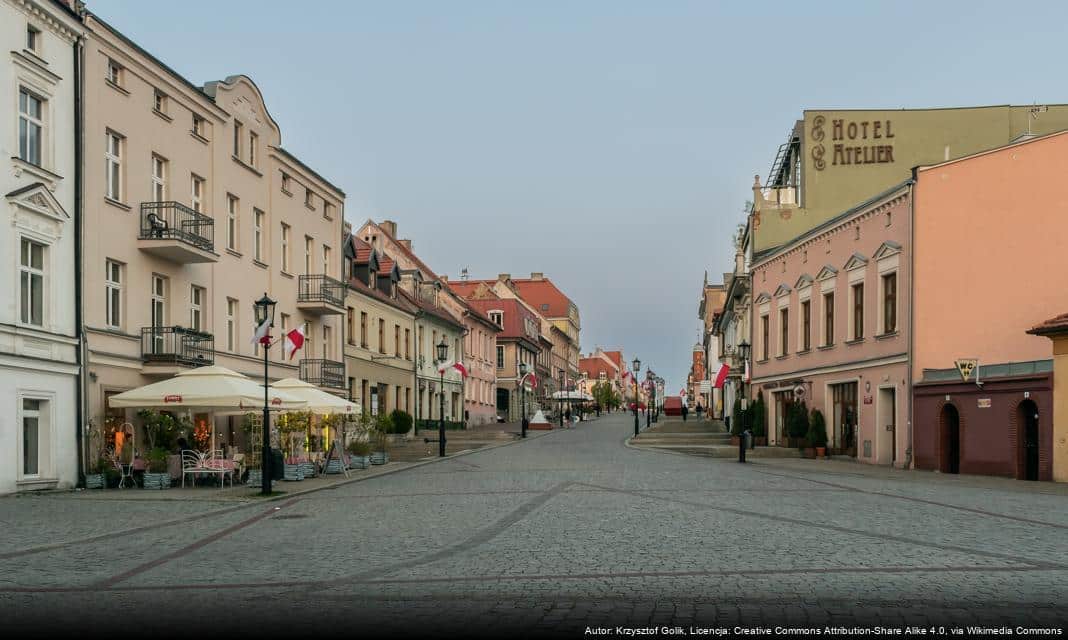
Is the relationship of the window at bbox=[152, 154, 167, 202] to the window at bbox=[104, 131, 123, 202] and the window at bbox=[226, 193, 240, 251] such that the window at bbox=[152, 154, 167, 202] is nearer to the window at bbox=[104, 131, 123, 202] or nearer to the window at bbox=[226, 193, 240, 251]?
the window at bbox=[104, 131, 123, 202]

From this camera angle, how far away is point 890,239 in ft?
106

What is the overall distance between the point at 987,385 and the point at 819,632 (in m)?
21.6

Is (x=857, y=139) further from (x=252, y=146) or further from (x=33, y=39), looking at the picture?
(x=33, y=39)

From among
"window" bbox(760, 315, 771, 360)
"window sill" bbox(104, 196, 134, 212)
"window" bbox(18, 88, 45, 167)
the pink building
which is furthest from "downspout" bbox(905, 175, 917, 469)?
"window" bbox(18, 88, 45, 167)

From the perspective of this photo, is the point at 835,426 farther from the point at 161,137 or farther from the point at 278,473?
the point at 161,137

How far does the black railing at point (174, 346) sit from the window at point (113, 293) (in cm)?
89

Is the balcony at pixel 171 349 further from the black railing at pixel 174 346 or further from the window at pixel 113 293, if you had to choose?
the window at pixel 113 293

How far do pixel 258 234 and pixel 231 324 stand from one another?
12.7 ft

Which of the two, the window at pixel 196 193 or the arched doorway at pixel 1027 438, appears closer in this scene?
the arched doorway at pixel 1027 438

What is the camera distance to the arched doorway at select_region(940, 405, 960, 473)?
29.0m

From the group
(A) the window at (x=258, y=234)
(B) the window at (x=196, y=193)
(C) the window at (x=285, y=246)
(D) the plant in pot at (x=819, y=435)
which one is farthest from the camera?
(C) the window at (x=285, y=246)

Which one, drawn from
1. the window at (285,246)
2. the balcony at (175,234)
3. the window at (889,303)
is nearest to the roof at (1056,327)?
the window at (889,303)

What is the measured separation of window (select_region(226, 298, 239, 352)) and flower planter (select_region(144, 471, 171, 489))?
29.8ft

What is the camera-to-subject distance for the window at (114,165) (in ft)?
85.4
